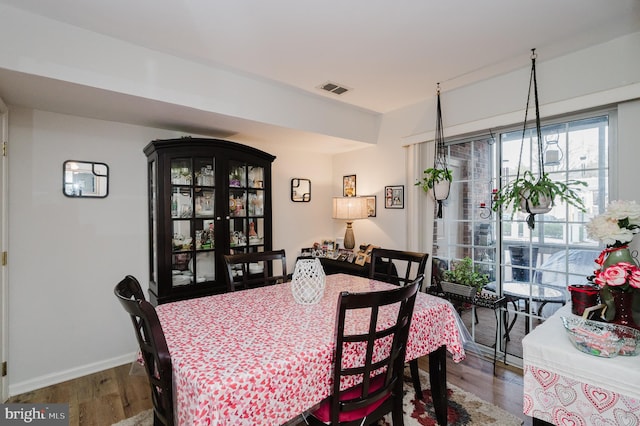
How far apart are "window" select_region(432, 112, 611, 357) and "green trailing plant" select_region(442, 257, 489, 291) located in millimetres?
124

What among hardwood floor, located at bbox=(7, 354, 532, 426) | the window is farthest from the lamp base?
hardwood floor, located at bbox=(7, 354, 532, 426)

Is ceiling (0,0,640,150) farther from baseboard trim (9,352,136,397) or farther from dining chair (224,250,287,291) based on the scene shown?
baseboard trim (9,352,136,397)

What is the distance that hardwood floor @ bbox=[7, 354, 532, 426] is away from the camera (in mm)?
2070

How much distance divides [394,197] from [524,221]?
125 centimetres

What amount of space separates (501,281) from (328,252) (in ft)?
5.85

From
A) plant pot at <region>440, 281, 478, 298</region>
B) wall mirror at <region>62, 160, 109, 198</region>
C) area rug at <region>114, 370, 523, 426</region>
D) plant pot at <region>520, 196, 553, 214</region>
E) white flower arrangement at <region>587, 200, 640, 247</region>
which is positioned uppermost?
wall mirror at <region>62, 160, 109, 198</region>

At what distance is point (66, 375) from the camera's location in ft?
8.23

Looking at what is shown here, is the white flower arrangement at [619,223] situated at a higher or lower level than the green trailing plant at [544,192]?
lower

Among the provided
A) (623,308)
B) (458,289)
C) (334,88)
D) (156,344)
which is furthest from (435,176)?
(156,344)

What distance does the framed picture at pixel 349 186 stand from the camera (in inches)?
156

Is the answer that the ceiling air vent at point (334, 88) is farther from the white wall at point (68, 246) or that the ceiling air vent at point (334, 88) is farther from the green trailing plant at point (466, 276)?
the green trailing plant at point (466, 276)

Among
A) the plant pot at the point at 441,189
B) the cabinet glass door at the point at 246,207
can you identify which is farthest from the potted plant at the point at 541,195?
the cabinet glass door at the point at 246,207

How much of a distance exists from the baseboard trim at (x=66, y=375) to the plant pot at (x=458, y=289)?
281 centimetres

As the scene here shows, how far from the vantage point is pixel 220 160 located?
2.83 m
